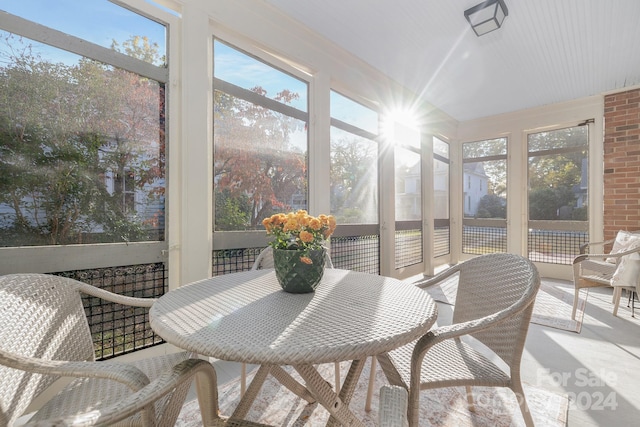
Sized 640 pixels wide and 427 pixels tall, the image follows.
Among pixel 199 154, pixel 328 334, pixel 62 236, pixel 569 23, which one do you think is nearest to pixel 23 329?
pixel 62 236

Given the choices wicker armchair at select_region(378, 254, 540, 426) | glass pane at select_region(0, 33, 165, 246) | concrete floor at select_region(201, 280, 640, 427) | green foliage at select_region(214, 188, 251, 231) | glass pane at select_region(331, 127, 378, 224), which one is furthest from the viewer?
glass pane at select_region(331, 127, 378, 224)

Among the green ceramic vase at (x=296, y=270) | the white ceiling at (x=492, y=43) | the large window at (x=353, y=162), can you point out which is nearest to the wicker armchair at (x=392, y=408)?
the green ceramic vase at (x=296, y=270)

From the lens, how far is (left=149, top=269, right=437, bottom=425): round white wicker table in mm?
758

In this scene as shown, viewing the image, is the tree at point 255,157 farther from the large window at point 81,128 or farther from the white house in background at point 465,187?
the white house in background at point 465,187

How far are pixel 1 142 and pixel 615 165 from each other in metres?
6.14

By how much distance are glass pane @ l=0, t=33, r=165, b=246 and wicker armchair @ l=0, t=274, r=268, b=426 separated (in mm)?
634

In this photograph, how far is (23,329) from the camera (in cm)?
97

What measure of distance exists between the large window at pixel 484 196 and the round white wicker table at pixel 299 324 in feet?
15.7

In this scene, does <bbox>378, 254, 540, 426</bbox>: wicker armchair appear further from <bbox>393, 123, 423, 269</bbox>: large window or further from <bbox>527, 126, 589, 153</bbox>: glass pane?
<bbox>527, 126, 589, 153</bbox>: glass pane

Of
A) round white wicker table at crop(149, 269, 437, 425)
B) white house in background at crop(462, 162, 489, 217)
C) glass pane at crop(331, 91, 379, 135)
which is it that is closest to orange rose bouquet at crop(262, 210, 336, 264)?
round white wicker table at crop(149, 269, 437, 425)

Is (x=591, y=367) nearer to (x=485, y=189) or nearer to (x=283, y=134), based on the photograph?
(x=283, y=134)

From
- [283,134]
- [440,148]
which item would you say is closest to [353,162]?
[283,134]

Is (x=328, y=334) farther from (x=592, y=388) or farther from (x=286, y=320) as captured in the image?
(x=592, y=388)

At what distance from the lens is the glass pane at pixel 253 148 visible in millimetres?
2230
